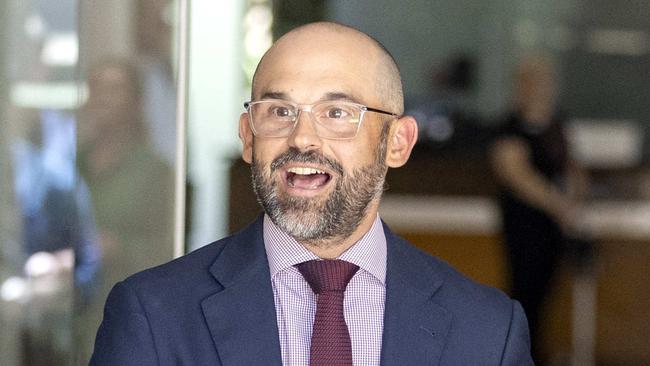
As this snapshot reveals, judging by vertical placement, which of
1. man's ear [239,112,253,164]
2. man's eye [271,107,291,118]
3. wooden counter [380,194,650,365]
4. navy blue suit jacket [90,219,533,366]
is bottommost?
wooden counter [380,194,650,365]

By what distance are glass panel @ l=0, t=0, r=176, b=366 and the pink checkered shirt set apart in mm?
1047

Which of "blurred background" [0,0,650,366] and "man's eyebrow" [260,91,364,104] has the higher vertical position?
"man's eyebrow" [260,91,364,104]

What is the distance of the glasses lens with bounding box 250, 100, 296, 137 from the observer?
1879 millimetres

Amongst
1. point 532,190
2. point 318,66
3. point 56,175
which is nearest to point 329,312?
point 318,66

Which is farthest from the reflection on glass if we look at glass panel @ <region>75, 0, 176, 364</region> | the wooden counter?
the wooden counter

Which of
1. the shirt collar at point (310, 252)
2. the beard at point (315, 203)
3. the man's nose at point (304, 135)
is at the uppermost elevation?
the man's nose at point (304, 135)

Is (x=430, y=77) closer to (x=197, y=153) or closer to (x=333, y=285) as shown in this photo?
(x=197, y=153)

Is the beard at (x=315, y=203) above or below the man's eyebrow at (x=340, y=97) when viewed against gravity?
below

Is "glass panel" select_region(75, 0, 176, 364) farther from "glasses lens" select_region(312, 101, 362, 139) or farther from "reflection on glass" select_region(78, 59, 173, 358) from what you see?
"glasses lens" select_region(312, 101, 362, 139)

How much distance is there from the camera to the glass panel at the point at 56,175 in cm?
288

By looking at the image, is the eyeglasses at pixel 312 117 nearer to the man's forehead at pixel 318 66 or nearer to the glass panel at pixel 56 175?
the man's forehead at pixel 318 66

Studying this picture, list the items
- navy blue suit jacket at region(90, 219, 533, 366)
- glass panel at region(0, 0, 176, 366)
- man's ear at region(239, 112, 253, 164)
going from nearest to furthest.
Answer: navy blue suit jacket at region(90, 219, 533, 366) < man's ear at region(239, 112, 253, 164) < glass panel at region(0, 0, 176, 366)

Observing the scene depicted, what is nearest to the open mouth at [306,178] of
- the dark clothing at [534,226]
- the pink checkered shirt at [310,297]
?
the pink checkered shirt at [310,297]

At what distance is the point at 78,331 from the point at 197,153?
497cm
